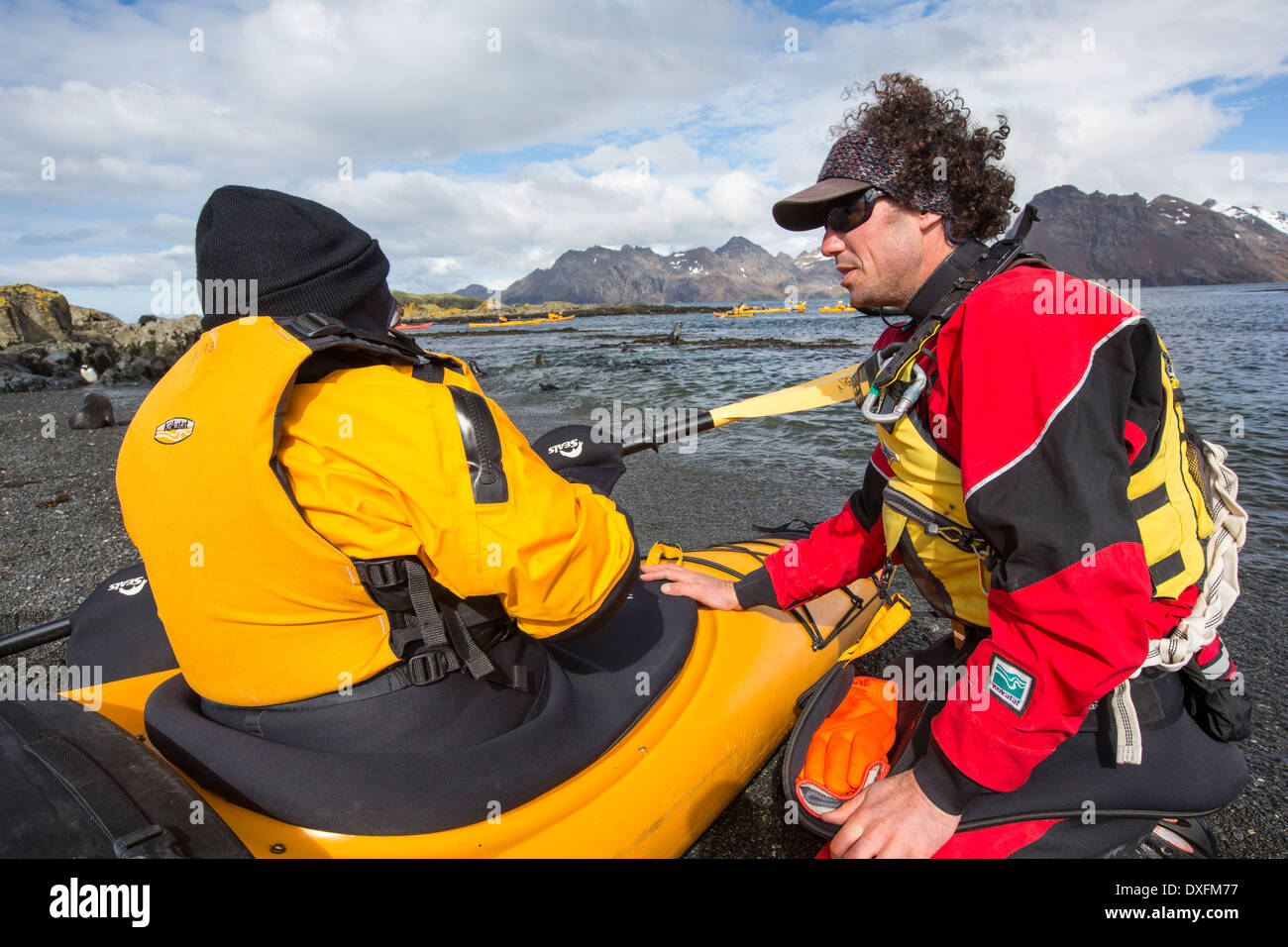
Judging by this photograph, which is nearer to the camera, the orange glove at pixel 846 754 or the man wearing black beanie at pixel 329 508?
the man wearing black beanie at pixel 329 508

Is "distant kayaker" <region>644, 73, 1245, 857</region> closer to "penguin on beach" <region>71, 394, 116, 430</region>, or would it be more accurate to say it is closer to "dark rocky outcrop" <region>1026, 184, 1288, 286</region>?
"penguin on beach" <region>71, 394, 116, 430</region>

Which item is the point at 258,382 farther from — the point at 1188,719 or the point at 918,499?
the point at 1188,719

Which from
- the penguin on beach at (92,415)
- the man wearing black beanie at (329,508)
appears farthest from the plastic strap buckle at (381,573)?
the penguin on beach at (92,415)

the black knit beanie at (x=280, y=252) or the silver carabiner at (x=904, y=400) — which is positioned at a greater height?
the black knit beanie at (x=280, y=252)

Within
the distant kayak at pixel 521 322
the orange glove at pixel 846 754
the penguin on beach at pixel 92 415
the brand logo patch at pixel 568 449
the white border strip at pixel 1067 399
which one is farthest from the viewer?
the distant kayak at pixel 521 322

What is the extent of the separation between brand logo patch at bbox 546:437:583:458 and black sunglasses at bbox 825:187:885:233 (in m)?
1.31

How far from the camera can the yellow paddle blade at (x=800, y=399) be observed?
12.9 ft

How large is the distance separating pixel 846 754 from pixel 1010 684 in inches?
33.5

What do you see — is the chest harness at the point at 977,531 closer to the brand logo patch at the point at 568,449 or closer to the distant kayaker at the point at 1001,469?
the distant kayaker at the point at 1001,469

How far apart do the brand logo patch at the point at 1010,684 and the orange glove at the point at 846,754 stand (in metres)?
0.74
